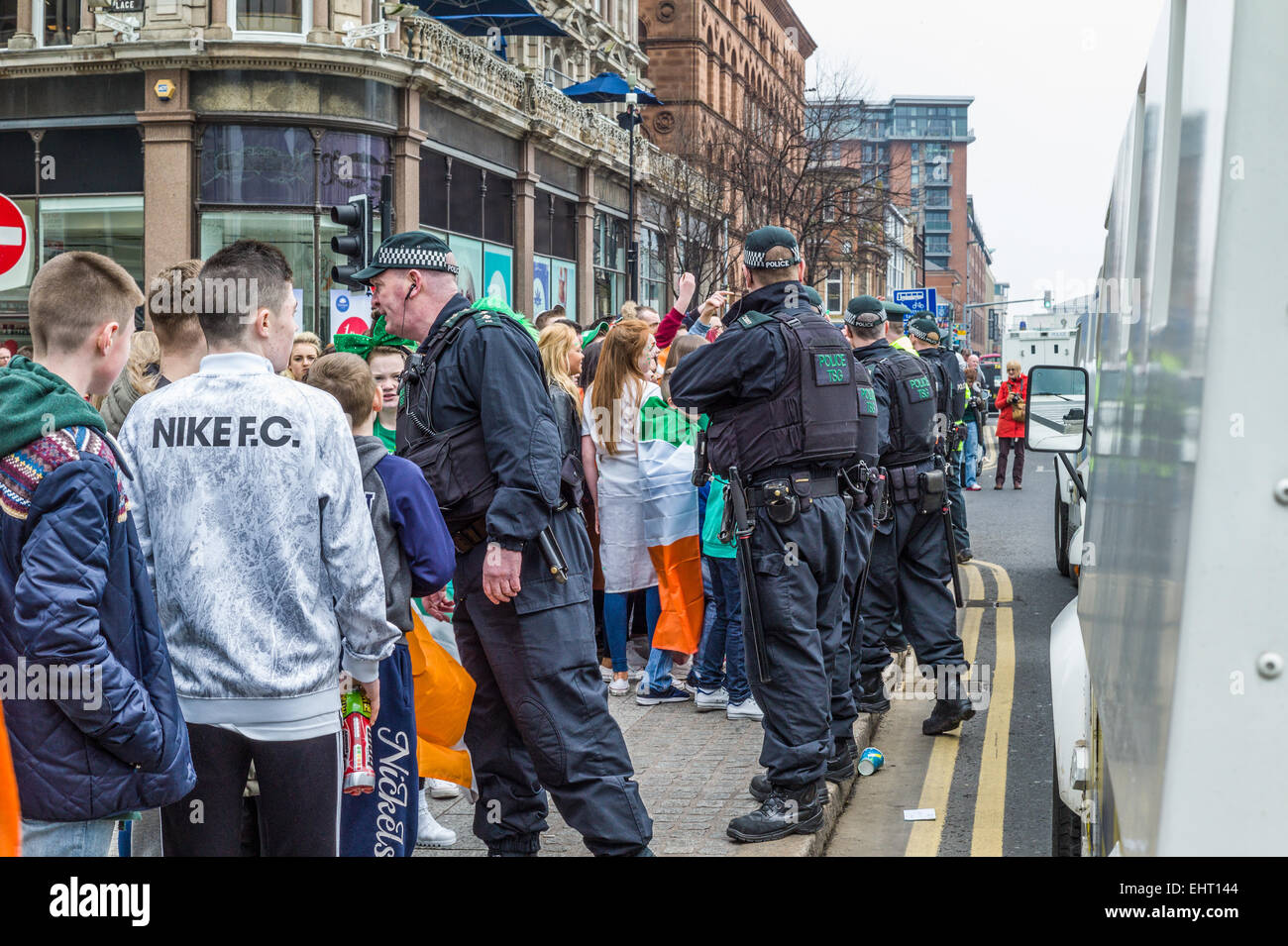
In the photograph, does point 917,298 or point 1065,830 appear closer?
point 1065,830

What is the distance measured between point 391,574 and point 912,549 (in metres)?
3.71

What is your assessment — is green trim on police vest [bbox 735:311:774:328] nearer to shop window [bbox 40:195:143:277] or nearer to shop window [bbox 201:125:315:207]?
shop window [bbox 201:125:315:207]

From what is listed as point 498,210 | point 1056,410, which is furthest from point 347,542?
point 498,210

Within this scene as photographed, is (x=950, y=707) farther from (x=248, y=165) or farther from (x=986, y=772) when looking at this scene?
(x=248, y=165)

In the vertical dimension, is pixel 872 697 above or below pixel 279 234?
below

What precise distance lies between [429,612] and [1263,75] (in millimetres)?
3686

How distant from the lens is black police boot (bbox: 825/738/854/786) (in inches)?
234

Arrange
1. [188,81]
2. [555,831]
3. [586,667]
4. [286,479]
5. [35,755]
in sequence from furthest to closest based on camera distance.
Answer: [188,81] < [555,831] < [586,667] < [286,479] < [35,755]

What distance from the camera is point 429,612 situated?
15.6 feet

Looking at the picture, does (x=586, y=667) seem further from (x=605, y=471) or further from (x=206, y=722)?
(x=605, y=471)

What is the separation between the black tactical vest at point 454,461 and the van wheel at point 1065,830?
2.03 m

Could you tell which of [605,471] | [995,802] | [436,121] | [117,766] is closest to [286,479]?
[117,766]

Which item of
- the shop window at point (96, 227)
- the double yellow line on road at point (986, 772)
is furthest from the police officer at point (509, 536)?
the shop window at point (96, 227)

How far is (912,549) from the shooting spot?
23.0 feet
